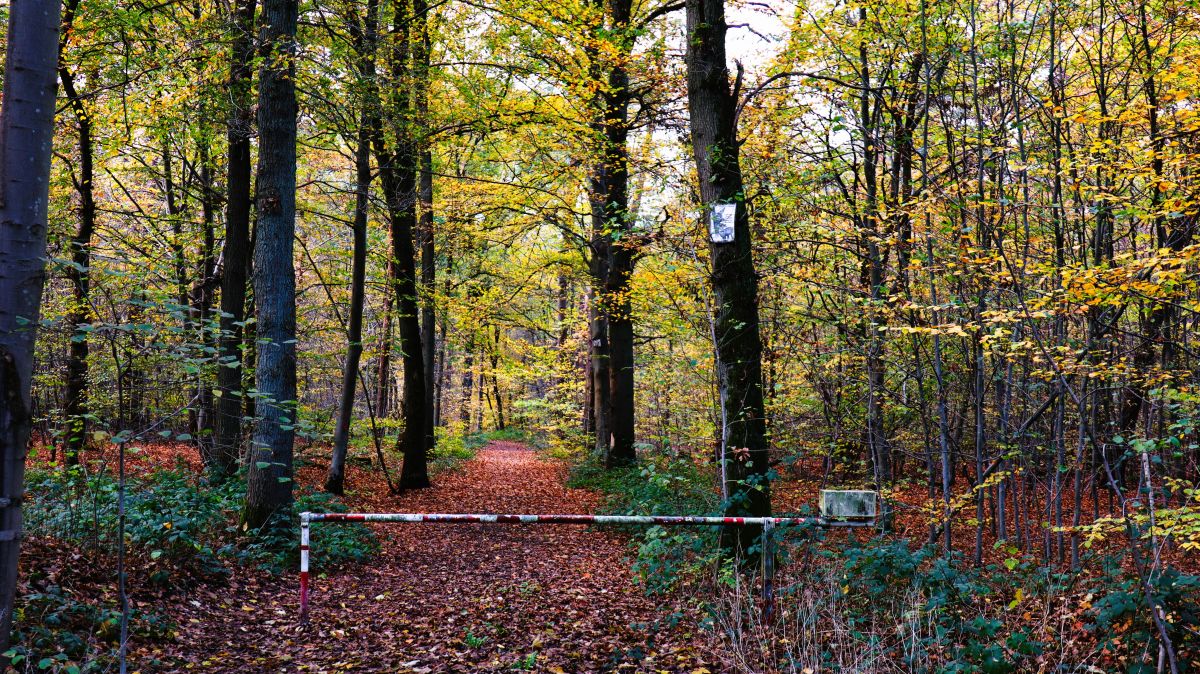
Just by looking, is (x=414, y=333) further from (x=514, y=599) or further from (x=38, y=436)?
(x=38, y=436)

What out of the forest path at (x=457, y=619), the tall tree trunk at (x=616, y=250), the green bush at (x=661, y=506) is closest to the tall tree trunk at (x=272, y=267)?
the forest path at (x=457, y=619)

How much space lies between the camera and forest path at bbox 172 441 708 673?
4.92 metres

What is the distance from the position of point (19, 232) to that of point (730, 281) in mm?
5193

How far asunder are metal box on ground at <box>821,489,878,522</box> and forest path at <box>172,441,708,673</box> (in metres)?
1.64

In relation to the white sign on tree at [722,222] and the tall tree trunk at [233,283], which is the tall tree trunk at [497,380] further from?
the white sign on tree at [722,222]

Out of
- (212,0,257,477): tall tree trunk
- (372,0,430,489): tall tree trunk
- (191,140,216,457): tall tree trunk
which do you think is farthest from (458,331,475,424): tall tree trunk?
(212,0,257,477): tall tree trunk

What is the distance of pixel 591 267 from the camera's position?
15797 mm

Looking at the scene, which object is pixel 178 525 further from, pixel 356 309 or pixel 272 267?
pixel 356 309

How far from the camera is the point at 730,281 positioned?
21.4ft

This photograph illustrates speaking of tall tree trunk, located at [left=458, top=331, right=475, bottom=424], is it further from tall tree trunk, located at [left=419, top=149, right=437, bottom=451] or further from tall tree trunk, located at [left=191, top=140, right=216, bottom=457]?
tall tree trunk, located at [left=191, top=140, right=216, bottom=457]

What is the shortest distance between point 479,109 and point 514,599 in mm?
8321

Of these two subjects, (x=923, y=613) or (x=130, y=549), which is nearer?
(x=923, y=613)

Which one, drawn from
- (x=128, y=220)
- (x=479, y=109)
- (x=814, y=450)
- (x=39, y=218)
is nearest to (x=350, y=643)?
(x=39, y=218)

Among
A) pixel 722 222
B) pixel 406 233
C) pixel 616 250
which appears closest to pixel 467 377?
pixel 616 250
